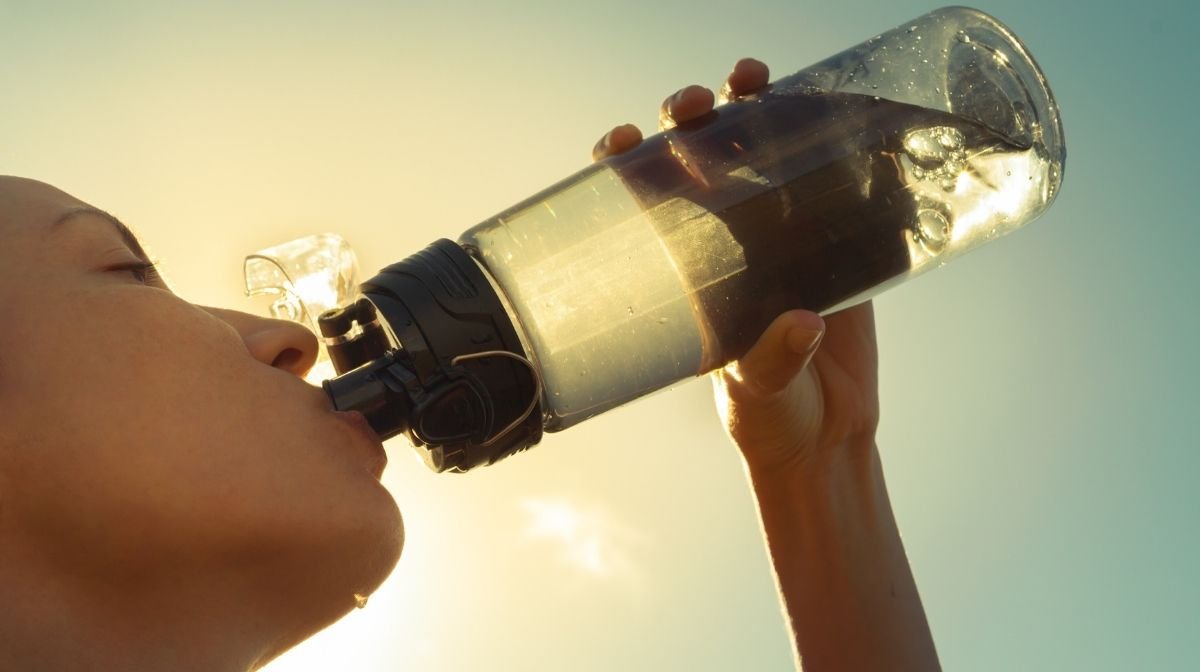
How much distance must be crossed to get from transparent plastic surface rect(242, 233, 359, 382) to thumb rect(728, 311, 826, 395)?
71cm

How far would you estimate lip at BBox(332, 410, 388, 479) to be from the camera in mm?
1012

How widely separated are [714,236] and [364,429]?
0.53m

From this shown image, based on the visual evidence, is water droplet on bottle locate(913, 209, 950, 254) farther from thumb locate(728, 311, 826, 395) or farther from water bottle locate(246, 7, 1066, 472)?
thumb locate(728, 311, 826, 395)

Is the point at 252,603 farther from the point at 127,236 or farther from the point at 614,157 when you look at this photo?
the point at 614,157

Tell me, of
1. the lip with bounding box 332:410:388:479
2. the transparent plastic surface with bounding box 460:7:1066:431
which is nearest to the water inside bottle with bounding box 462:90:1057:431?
the transparent plastic surface with bounding box 460:7:1066:431

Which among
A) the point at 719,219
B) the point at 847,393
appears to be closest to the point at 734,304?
the point at 719,219

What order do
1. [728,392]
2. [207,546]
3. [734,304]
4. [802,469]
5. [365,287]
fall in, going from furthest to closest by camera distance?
[802,469], [728,392], [734,304], [365,287], [207,546]

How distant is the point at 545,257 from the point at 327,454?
39 cm

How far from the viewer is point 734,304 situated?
117 cm

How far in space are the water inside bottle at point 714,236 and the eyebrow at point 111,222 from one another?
0.42m

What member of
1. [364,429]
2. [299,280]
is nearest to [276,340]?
[364,429]

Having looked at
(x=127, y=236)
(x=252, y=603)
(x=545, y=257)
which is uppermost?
(x=127, y=236)

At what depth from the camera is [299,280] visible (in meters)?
1.50

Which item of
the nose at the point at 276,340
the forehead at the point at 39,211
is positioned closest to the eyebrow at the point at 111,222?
the forehead at the point at 39,211
